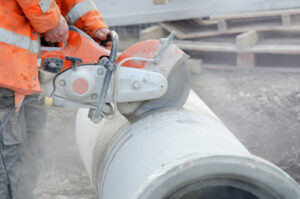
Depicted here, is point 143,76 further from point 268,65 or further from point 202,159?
point 268,65

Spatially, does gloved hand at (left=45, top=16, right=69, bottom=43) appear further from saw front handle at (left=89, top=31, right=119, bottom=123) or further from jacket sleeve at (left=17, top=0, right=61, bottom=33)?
saw front handle at (left=89, top=31, right=119, bottom=123)

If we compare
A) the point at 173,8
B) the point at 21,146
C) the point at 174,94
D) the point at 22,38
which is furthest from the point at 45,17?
the point at 173,8

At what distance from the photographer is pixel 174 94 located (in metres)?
2.37

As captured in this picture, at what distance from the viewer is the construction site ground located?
3240 millimetres

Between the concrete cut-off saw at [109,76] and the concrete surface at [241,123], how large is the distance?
3.61ft

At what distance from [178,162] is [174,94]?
0.82m

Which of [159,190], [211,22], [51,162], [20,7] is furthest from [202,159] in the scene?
[211,22]

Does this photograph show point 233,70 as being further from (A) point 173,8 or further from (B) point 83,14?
(B) point 83,14

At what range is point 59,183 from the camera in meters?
3.25

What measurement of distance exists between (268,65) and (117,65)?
3081 millimetres

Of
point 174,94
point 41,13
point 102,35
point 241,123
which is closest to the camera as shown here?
point 41,13

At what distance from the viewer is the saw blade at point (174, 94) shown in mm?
2334

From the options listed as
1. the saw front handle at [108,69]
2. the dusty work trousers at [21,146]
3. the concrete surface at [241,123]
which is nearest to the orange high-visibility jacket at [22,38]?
the dusty work trousers at [21,146]

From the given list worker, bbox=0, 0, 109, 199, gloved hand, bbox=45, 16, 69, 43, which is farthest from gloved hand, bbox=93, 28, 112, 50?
gloved hand, bbox=45, 16, 69, 43
